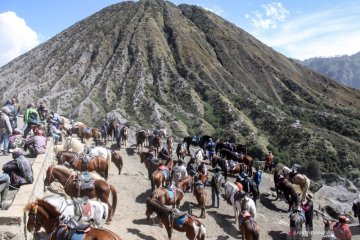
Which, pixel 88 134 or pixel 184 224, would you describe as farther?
pixel 88 134

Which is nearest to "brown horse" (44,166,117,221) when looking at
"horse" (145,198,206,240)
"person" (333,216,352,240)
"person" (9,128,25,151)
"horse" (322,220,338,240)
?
"horse" (145,198,206,240)

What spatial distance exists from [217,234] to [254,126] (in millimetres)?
58766

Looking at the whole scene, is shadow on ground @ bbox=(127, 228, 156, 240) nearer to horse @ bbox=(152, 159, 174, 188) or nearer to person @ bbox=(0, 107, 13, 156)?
horse @ bbox=(152, 159, 174, 188)

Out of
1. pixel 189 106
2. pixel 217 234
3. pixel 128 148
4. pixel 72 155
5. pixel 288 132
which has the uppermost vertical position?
pixel 189 106

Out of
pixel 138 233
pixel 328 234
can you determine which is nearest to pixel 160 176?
pixel 138 233

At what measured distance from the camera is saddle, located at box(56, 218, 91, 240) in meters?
8.31

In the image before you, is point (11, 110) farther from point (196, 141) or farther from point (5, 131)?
point (196, 141)

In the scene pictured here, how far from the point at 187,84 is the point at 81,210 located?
7457 cm

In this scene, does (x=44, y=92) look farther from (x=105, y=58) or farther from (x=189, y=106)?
(x=189, y=106)

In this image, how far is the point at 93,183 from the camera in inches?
508

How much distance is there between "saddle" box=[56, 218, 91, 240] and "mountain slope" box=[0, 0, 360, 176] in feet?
168

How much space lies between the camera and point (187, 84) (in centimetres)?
8394

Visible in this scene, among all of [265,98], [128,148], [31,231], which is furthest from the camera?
[265,98]

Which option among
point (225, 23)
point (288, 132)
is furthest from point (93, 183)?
point (225, 23)
